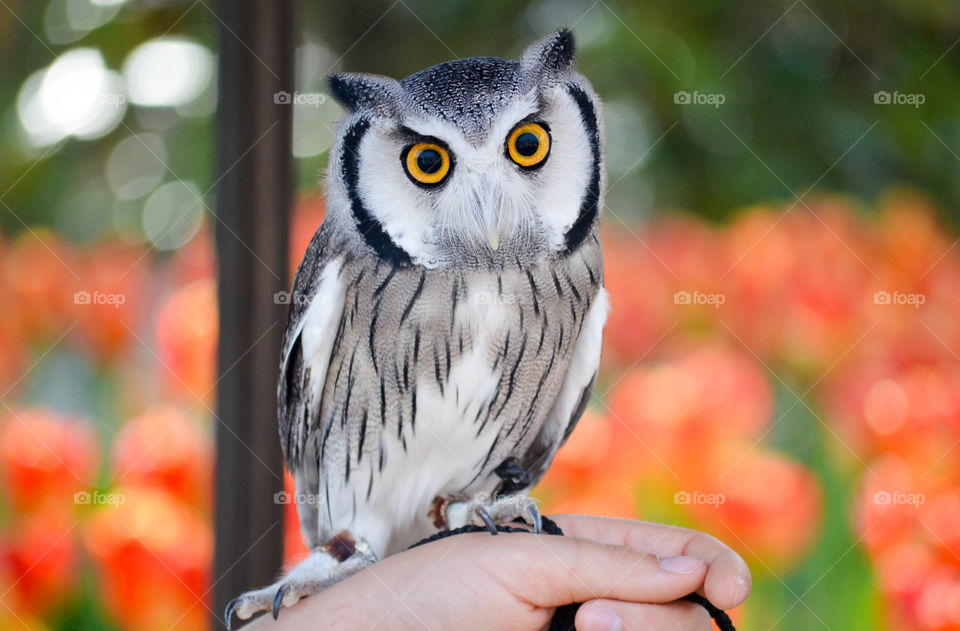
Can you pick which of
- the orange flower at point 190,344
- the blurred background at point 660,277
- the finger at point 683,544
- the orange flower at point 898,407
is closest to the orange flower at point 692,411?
the blurred background at point 660,277

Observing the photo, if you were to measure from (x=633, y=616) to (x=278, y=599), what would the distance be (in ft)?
1.35

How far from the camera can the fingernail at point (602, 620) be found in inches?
30.7

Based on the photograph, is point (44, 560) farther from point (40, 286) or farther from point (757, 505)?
point (757, 505)

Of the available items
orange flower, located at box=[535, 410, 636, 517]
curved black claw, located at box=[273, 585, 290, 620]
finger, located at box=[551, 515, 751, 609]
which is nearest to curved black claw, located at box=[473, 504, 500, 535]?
finger, located at box=[551, 515, 751, 609]

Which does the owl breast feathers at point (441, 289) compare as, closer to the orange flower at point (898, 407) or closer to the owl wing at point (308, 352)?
the owl wing at point (308, 352)

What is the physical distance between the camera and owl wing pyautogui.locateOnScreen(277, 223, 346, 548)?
97 cm

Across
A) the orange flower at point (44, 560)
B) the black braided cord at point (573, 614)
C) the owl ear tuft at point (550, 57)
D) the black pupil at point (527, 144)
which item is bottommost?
the orange flower at point (44, 560)

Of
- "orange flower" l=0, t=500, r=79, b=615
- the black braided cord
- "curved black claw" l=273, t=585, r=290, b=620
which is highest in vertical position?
the black braided cord

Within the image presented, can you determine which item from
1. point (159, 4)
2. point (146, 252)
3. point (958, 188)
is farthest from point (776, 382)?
point (159, 4)

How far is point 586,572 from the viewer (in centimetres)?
79

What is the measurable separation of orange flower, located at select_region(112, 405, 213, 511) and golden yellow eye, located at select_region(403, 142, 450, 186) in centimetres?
66

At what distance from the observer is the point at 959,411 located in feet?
4.38

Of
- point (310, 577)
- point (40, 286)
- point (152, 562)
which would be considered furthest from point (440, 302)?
point (40, 286)

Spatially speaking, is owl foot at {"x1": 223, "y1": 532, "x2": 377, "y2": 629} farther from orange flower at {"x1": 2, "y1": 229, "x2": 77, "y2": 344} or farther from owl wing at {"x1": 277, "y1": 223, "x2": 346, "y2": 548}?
orange flower at {"x1": 2, "y1": 229, "x2": 77, "y2": 344}
